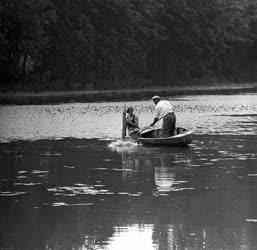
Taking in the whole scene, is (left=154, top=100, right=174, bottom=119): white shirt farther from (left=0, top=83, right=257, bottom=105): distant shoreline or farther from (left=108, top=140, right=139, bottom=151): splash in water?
(left=0, top=83, right=257, bottom=105): distant shoreline

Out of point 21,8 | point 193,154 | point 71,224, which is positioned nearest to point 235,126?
point 193,154

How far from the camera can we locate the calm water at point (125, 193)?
13914mm

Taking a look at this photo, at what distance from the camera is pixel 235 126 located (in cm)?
4053

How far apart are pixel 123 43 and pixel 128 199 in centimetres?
7653

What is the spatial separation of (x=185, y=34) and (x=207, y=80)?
20.7 ft

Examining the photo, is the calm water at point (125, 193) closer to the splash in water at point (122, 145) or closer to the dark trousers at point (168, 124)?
the splash in water at point (122, 145)

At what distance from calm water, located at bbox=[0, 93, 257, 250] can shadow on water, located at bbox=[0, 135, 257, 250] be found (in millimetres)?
17

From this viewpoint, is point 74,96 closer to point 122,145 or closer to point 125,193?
point 122,145

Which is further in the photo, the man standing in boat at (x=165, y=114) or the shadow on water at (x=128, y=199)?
the man standing in boat at (x=165, y=114)

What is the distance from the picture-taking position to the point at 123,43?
9350cm

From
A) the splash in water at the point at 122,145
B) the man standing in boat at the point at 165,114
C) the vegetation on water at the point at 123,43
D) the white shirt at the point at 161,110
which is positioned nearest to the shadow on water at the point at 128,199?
the splash in water at the point at 122,145

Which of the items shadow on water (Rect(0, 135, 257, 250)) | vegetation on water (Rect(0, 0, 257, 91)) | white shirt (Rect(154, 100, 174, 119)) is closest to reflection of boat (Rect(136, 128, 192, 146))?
white shirt (Rect(154, 100, 174, 119))

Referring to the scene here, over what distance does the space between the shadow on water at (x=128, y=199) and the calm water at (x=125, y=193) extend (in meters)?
0.02

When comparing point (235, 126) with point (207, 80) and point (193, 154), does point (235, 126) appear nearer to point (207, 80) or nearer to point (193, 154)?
point (193, 154)
